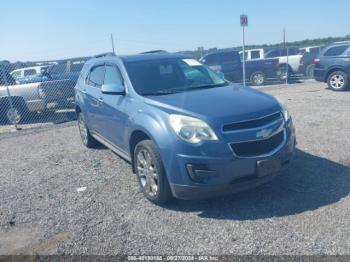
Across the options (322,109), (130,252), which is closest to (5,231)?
(130,252)

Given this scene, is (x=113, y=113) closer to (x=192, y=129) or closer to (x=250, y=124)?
(x=192, y=129)

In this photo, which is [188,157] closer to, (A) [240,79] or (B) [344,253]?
(B) [344,253]

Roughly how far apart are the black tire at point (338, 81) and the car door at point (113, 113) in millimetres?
9331

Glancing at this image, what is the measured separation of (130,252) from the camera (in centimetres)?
342

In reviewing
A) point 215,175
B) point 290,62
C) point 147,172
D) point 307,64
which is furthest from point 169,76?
point 307,64

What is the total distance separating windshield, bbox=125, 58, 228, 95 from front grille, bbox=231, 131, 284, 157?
1.35 meters

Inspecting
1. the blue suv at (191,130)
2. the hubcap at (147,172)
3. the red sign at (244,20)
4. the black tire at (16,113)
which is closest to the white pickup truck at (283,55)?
the red sign at (244,20)

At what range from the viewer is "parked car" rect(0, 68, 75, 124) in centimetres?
1065

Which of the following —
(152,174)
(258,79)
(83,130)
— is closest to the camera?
(152,174)

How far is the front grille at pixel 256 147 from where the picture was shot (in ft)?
12.3

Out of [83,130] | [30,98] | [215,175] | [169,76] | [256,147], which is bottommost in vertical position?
[83,130]

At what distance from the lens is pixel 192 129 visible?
3.80m

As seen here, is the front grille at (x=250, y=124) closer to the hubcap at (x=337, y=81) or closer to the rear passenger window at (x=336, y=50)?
the hubcap at (x=337, y=81)

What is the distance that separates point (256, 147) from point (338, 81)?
9794mm
